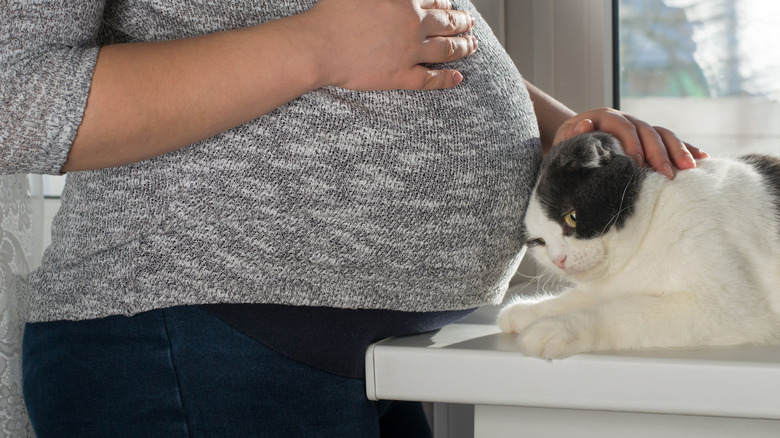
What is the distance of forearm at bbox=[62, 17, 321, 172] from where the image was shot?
0.50m

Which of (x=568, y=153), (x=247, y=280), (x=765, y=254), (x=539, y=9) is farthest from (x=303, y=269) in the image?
(x=539, y=9)

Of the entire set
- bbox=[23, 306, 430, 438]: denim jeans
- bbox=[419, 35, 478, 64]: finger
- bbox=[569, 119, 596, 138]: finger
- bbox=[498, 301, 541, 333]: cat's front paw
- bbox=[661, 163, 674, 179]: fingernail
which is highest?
bbox=[419, 35, 478, 64]: finger

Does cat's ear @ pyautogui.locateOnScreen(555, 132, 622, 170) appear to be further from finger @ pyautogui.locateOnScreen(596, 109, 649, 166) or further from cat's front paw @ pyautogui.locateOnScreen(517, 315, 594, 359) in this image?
cat's front paw @ pyautogui.locateOnScreen(517, 315, 594, 359)

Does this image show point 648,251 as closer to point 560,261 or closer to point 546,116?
point 560,261

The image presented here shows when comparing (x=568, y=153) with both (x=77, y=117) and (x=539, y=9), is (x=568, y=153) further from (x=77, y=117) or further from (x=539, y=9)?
(x=539, y=9)

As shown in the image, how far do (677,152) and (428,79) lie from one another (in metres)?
0.32

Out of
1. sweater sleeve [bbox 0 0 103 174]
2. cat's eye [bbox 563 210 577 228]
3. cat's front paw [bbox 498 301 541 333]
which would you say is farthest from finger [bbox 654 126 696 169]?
sweater sleeve [bbox 0 0 103 174]

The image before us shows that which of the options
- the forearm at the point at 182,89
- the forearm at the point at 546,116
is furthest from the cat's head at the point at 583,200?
the forearm at the point at 182,89

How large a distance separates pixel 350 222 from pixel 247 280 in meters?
0.10

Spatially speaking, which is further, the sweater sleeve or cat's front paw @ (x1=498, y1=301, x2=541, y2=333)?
cat's front paw @ (x1=498, y1=301, x2=541, y2=333)

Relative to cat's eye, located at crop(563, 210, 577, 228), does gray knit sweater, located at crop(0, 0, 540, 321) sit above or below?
above

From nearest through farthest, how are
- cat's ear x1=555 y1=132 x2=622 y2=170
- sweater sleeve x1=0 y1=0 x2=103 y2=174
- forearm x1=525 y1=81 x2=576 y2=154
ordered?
1. sweater sleeve x1=0 y1=0 x2=103 y2=174
2. cat's ear x1=555 y1=132 x2=622 y2=170
3. forearm x1=525 y1=81 x2=576 y2=154

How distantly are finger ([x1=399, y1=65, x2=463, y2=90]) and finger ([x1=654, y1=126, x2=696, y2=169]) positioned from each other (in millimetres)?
283

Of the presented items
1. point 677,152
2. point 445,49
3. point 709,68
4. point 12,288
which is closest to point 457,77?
point 445,49
